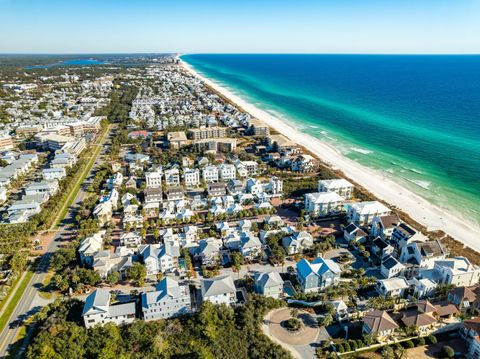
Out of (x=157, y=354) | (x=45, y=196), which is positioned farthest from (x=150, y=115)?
(x=157, y=354)

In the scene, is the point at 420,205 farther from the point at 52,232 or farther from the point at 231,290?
the point at 52,232

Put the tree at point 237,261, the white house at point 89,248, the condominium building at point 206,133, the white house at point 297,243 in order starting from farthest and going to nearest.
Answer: the condominium building at point 206,133 < the white house at point 297,243 < the white house at point 89,248 < the tree at point 237,261

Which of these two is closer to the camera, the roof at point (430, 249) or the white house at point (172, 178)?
the roof at point (430, 249)

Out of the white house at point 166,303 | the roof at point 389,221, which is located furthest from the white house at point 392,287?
the white house at point 166,303

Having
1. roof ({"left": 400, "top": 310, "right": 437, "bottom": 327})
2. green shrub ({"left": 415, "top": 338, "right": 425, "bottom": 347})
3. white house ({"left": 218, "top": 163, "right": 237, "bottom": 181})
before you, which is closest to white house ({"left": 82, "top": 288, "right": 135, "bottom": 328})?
roof ({"left": 400, "top": 310, "right": 437, "bottom": 327})

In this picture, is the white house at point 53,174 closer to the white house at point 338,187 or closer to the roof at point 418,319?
the white house at point 338,187

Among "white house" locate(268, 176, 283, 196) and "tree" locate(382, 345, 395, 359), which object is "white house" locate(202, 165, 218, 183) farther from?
"tree" locate(382, 345, 395, 359)

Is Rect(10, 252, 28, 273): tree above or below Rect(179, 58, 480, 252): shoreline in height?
below
